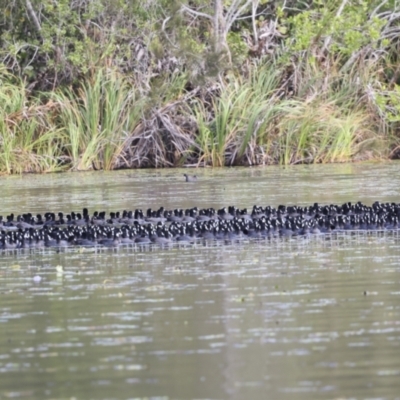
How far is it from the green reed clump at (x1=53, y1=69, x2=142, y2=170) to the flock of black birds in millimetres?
13269

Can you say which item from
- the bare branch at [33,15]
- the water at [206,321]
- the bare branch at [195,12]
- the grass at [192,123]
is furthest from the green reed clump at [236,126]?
the water at [206,321]

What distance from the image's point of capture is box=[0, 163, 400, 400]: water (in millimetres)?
6449

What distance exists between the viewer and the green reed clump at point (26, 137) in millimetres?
28672

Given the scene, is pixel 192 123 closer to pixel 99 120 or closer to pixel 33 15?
pixel 99 120

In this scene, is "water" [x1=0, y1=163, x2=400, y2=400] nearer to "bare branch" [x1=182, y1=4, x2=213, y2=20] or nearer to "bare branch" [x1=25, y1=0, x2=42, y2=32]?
"bare branch" [x1=182, y1=4, x2=213, y2=20]

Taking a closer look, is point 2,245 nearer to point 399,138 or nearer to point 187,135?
point 187,135

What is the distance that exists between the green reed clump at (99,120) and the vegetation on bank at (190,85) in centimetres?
4

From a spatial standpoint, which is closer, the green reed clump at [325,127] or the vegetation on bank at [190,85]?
the green reed clump at [325,127]

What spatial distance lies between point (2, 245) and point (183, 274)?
3.50m

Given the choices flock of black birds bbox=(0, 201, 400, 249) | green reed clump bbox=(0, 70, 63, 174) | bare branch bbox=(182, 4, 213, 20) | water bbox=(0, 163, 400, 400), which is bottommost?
water bbox=(0, 163, 400, 400)

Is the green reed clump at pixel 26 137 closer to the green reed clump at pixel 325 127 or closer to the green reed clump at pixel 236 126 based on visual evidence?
the green reed clump at pixel 236 126

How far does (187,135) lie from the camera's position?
98.4 feet

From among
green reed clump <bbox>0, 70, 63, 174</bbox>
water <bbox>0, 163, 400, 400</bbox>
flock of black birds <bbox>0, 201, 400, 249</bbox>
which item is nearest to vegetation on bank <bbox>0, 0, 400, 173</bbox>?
green reed clump <bbox>0, 70, 63, 174</bbox>

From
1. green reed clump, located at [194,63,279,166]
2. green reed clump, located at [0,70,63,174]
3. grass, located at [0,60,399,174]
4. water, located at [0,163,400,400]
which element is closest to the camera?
water, located at [0,163,400,400]
